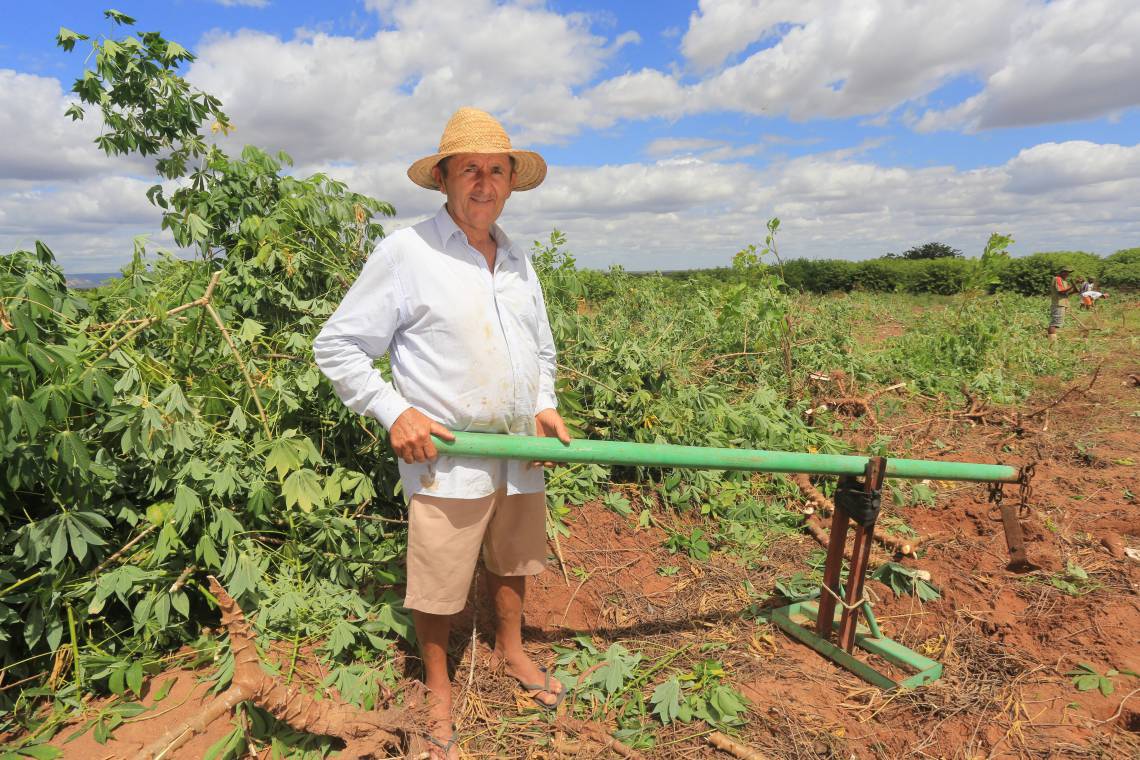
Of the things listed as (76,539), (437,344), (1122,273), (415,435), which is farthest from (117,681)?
(1122,273)

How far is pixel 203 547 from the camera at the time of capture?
2.26 meters

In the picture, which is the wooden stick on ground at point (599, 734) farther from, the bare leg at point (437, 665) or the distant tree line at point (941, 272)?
the distant tree line at point (941, 272)

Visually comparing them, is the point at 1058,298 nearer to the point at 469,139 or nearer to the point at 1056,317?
the point at 1056,317

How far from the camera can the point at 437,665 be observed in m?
2.14

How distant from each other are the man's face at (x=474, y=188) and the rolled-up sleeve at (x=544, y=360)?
1.07 ft

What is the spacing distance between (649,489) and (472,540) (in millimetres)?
2028

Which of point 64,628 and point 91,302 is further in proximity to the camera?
point 91,302

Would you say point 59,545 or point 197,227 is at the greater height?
point 197,227

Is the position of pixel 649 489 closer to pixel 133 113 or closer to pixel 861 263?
pixel 133 113

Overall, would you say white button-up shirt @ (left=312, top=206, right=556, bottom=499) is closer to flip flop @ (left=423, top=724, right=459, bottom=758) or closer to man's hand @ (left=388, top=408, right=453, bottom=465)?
man's hand @ (left=388, top=408, right=453, bottom=465)

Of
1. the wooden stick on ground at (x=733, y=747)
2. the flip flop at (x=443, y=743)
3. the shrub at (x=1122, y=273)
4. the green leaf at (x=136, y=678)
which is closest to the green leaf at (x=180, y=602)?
the green leaf at (x=136, y=678)

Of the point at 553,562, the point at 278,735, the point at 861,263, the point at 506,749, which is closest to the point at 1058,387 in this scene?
the point at 553,562

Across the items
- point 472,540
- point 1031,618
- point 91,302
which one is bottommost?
point 1031,618

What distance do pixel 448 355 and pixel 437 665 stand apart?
110cm
